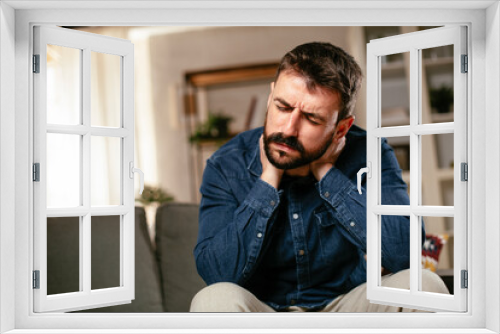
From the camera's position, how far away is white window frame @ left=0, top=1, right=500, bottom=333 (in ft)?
5.81

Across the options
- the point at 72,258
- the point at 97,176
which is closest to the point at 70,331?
the point at 72,258

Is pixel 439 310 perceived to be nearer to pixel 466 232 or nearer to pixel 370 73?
pixel 466 232

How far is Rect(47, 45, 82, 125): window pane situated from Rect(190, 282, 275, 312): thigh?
2.18 meters

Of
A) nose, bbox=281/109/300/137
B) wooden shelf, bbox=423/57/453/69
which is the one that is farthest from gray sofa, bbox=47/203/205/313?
wooden shelf, bbox=423/57/453/69

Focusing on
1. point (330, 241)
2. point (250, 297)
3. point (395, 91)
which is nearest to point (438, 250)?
point (330, 241)

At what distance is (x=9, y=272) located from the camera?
5.84ft

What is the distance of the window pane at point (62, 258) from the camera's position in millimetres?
2830

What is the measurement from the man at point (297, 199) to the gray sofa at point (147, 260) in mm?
414

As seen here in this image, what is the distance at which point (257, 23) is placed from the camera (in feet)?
6.08

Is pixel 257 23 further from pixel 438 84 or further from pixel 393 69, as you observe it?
pixel 438 84

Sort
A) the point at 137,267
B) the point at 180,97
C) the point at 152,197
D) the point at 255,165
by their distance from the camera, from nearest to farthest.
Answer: the point at 255,165 → the point at 137,267 → the point at 152,197 → the point at 180,97

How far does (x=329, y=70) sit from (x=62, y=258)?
1.71 meters

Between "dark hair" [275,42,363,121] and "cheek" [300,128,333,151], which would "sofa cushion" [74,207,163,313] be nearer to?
→ "cheek" [300,128,333,151]

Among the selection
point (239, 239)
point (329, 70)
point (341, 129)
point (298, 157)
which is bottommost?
point (239, 239)
